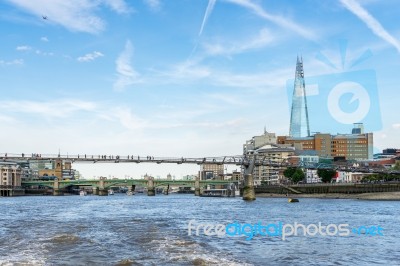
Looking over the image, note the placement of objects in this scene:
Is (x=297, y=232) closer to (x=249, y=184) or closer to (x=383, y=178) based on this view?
(x=249, y=184)

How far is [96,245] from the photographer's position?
3120cm

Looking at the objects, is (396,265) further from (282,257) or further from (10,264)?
(10,264)

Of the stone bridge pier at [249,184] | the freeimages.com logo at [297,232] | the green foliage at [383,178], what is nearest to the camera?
the freeimages.com logo at [297,232]

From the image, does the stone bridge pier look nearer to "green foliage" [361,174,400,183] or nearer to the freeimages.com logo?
"green foliage" [361,174,400,183]

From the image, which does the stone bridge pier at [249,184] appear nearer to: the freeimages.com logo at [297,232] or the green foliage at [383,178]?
the green foliage at [383,178]

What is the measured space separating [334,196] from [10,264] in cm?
12975

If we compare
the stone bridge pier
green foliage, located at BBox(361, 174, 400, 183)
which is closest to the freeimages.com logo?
the stone bridge pier

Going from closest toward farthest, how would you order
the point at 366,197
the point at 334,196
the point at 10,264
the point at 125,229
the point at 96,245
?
the point at 10,264
the point at 96,245
the point at 125,229
the point at 366,197
the point at 334,196

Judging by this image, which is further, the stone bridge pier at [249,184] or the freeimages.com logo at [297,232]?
the stone bridge pier at [249,184]

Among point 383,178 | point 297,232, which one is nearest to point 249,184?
point 297,232

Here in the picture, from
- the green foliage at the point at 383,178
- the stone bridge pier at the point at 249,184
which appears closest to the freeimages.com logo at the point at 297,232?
the stone bridge pier at the point at 249,184

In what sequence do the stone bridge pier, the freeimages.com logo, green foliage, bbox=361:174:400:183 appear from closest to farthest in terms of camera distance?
1. the freeimages.com logo
2. the stone bridge pier
3. green foliage, bbox=361:174:400:183

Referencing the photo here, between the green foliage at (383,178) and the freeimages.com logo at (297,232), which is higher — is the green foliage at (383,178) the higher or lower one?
the higher one

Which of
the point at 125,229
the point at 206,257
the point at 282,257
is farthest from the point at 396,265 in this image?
the point at 125,229
